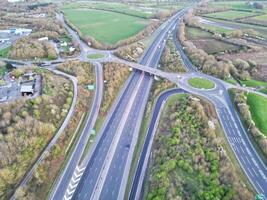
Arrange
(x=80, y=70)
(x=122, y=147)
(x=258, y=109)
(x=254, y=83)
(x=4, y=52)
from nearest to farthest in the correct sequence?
(x=122, y=147)
(x=258, y=109)
(x=254, y=83)
(x=80, y=70)
(x=4, y=52)

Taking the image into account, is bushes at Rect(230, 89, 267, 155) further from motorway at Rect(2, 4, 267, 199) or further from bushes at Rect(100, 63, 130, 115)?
bushes at Rect(100, 63, 130, 115)

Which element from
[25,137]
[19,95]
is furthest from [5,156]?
[19,95]

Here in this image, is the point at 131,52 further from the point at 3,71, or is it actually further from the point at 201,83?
the point at 3,71

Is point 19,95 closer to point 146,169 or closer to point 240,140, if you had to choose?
point 146,169

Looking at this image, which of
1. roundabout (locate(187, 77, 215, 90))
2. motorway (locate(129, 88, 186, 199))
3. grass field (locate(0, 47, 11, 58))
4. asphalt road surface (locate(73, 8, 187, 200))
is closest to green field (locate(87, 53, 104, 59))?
asphalt road surface (locate(73, 8, 187, 200))

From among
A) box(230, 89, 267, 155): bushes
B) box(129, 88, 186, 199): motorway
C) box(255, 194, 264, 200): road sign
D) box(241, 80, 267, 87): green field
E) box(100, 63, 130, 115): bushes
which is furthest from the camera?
box(241, 80, 267, 87): green field

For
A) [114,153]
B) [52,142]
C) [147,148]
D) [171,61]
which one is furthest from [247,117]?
[52,142]

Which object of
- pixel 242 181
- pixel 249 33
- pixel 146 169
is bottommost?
pixel 146 169
